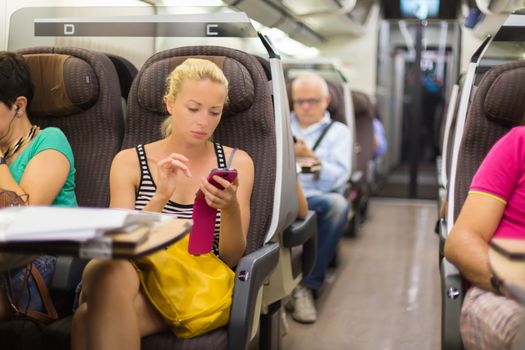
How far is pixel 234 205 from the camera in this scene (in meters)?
1.86

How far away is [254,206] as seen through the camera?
7.29ft

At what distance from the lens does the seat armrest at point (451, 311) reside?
1863 millimetres

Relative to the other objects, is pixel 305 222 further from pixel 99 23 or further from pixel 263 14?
pixel 263 14

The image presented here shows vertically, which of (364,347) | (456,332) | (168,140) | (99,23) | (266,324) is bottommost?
(364,347)

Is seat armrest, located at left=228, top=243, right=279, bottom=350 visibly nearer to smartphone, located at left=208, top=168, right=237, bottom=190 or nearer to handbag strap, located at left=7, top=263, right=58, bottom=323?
smartphone, located at left=208, top=168, right=237, bottom=190

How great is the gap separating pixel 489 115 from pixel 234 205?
3.05 feet

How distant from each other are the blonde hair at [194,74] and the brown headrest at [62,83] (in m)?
0.35

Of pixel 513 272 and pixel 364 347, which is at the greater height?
pixel 513 272

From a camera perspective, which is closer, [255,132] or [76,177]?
[255,132]

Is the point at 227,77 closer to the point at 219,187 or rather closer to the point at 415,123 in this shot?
the point at 219,187

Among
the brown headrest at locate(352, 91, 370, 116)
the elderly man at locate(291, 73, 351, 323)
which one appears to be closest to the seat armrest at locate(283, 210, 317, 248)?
the elderly man at locate(291, 73, 351, 323)

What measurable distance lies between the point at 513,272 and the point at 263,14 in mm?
4306

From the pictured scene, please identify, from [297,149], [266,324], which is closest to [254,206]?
[266,324]

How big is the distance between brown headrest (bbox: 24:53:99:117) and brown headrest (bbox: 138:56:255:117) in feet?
0.65
